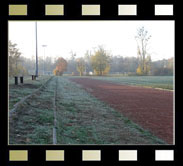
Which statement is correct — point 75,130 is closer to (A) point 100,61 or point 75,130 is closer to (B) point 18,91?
(A) point 100,61

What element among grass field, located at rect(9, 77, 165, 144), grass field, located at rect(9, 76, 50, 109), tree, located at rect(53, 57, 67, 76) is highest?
tree, located at rect(53, 57, 67, 76)

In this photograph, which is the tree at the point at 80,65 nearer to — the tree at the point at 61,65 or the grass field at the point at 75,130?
the tree at the point at 61,65

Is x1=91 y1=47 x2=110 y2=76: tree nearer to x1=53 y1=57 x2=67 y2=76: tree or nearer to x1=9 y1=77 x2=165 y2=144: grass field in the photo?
x1=53 y1=57 x2=67 y2=76: tree

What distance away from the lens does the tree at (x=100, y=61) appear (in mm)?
5925

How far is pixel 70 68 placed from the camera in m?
6.29

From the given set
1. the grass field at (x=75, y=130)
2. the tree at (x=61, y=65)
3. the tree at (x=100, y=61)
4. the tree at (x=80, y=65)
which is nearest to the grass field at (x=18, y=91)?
the grass field at (x=75, y=130)

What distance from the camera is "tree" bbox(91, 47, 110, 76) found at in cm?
593

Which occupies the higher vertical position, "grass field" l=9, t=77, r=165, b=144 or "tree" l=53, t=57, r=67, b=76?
"tree" l=53, t=57, r=67, b=76

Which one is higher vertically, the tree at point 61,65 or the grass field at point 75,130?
the tree at point 61,65

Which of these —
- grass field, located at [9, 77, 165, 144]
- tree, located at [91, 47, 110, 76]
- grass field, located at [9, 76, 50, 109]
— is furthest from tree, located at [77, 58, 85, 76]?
grass field, located at [9, 76, 50, 109]

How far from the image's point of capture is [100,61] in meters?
6.10

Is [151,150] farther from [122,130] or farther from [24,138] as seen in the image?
[122,130]

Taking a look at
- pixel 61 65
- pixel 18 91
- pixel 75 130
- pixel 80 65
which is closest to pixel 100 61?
pixel 80 65
